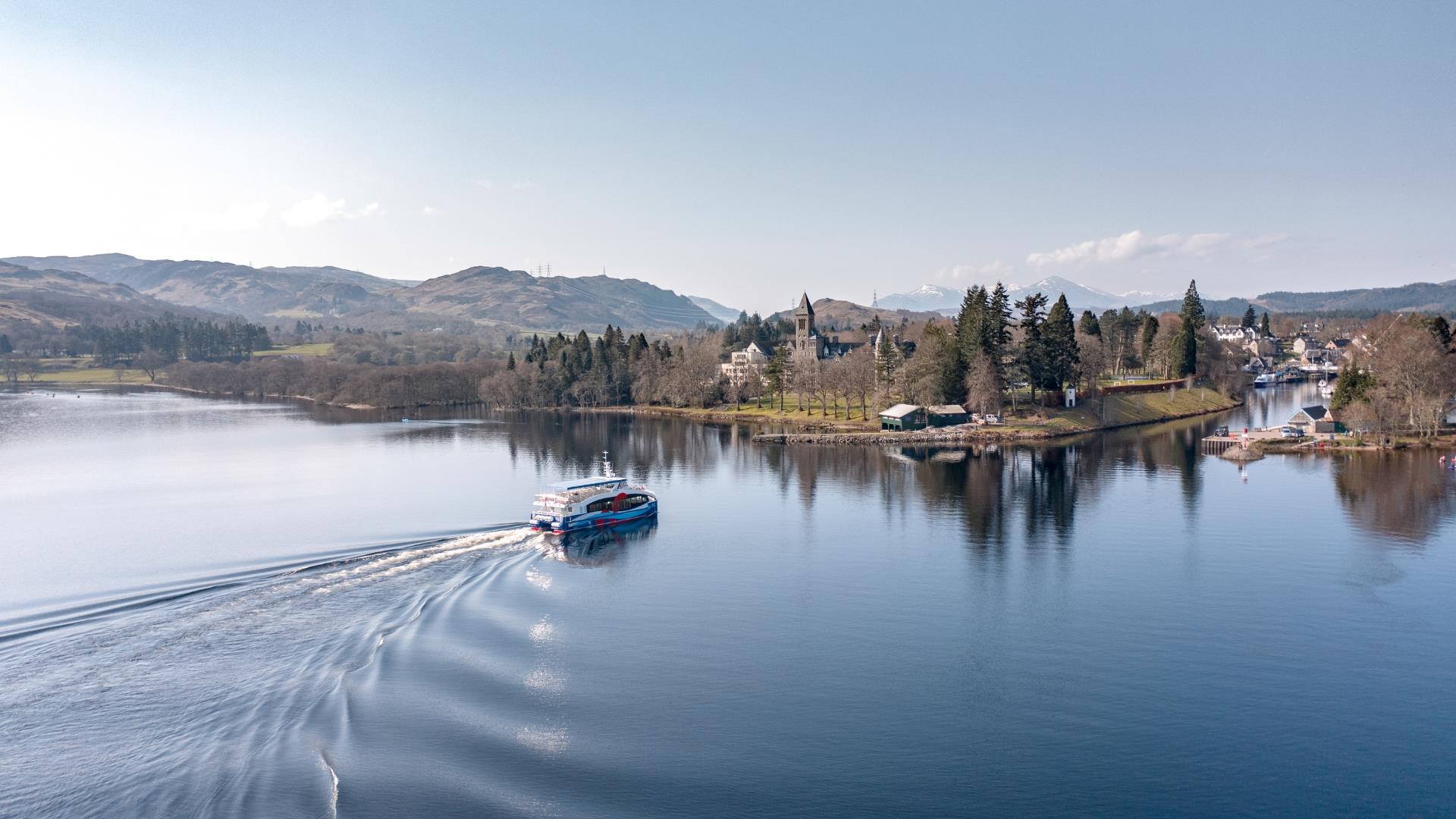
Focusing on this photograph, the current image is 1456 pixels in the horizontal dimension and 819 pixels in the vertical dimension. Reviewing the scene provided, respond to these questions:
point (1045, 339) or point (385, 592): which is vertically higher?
point (1045, 339)

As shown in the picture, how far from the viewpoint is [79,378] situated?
18238 cm

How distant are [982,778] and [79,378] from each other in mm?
216162

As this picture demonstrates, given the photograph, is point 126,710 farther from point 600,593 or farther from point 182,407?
point 182,407

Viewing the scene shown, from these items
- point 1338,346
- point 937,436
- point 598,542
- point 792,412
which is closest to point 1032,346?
point 937,436

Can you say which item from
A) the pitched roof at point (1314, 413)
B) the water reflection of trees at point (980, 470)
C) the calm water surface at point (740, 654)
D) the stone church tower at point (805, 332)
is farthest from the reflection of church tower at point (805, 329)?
the calm water surface at point (740, 654)

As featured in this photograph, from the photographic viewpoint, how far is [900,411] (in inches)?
3543

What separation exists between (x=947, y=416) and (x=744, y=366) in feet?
158

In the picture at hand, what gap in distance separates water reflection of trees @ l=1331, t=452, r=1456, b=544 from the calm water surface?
425mm

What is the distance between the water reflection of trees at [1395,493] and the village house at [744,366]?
69019 millimetres

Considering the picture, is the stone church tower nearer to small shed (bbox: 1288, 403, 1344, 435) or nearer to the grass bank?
the grass bank

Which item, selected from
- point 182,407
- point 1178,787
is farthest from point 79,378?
point 1178,787

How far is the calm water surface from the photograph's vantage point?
2005cm

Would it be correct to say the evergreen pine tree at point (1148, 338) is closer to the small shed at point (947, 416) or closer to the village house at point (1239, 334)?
the small shed at point (947, 416)

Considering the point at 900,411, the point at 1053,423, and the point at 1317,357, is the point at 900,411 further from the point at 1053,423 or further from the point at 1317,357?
the point at 1317,357
